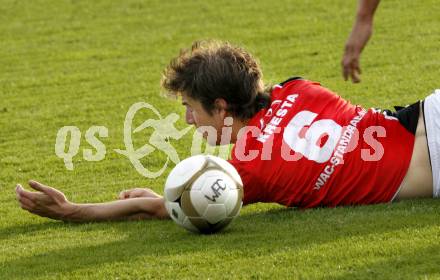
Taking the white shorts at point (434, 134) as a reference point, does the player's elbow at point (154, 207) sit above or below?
below

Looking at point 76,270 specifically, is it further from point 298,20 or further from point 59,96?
point 298,20

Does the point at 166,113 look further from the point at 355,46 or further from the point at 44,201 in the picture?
Answer: the point at 355,46

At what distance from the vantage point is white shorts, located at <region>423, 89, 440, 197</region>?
25.3 feet

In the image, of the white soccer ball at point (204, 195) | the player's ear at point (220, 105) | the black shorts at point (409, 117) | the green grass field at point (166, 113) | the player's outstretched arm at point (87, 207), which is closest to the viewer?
the green grass field at point (166, 113)

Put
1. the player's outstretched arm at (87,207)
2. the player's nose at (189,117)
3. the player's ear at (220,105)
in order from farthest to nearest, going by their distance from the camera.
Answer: the player's nose at (189,117), the player's ear at (220,105), the player's outstretched arm at (87,207)

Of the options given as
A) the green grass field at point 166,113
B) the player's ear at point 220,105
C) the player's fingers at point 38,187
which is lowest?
the green grass field at point 166,113

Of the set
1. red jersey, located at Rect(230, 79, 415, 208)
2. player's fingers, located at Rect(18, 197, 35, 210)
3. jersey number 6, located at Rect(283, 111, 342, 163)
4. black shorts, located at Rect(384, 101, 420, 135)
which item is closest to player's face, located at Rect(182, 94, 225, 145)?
red jersey, located at Rect(230, 79, 415, 208)

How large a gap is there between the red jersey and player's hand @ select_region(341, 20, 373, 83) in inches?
42.2

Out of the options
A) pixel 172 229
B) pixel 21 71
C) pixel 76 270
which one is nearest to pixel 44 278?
pixel 76 270

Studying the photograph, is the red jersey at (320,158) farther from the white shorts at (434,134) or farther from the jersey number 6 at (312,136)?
the white shorts at (434,134)

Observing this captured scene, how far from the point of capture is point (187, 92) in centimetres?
823

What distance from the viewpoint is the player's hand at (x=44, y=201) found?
8.02 meters

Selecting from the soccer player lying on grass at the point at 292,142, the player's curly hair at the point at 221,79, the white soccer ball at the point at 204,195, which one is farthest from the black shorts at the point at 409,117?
the white soccer ball at the point at 204,195

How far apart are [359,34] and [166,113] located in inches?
255
